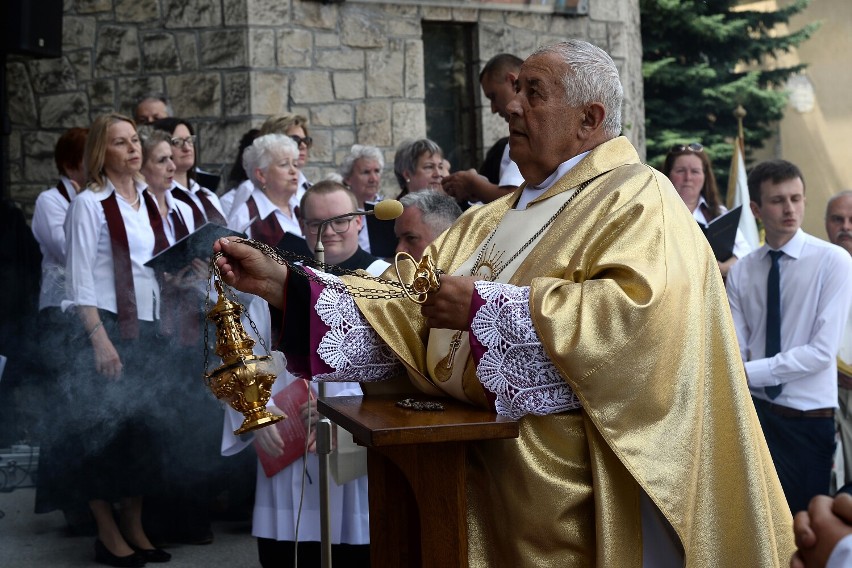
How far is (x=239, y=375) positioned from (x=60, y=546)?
11.9 feet

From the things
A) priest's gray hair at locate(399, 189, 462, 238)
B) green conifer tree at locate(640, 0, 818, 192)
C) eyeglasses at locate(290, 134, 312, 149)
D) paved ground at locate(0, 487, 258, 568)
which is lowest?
paved ground at locate(0, 487, 258, 568)

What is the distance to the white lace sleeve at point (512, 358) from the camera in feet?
8.85

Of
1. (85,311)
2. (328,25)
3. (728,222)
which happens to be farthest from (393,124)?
(85,311)

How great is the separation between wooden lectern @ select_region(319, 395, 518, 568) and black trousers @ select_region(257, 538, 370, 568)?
6.25 ft

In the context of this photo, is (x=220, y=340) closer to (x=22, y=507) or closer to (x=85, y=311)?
(x=85, y=311)

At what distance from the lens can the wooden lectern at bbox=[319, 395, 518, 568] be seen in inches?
99.5

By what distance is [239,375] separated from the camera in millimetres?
2855

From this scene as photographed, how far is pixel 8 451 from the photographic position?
6973mm

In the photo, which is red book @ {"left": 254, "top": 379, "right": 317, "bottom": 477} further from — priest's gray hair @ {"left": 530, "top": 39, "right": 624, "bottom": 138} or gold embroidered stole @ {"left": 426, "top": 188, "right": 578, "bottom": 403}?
priest's gray hair @ {"left": 530, "top": 39, "right": 624, "bottom": 138}

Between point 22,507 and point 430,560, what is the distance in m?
4.69

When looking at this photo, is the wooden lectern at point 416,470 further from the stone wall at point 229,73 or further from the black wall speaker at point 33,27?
the stone wall at point 229,73

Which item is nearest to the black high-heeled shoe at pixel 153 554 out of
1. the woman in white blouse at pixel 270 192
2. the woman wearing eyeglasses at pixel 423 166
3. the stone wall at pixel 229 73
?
the woman in white blouse at pixel 270 192

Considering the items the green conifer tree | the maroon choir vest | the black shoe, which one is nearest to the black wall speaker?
the maroon choir vest

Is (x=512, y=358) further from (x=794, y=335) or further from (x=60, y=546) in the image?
(x=60, y=546)
